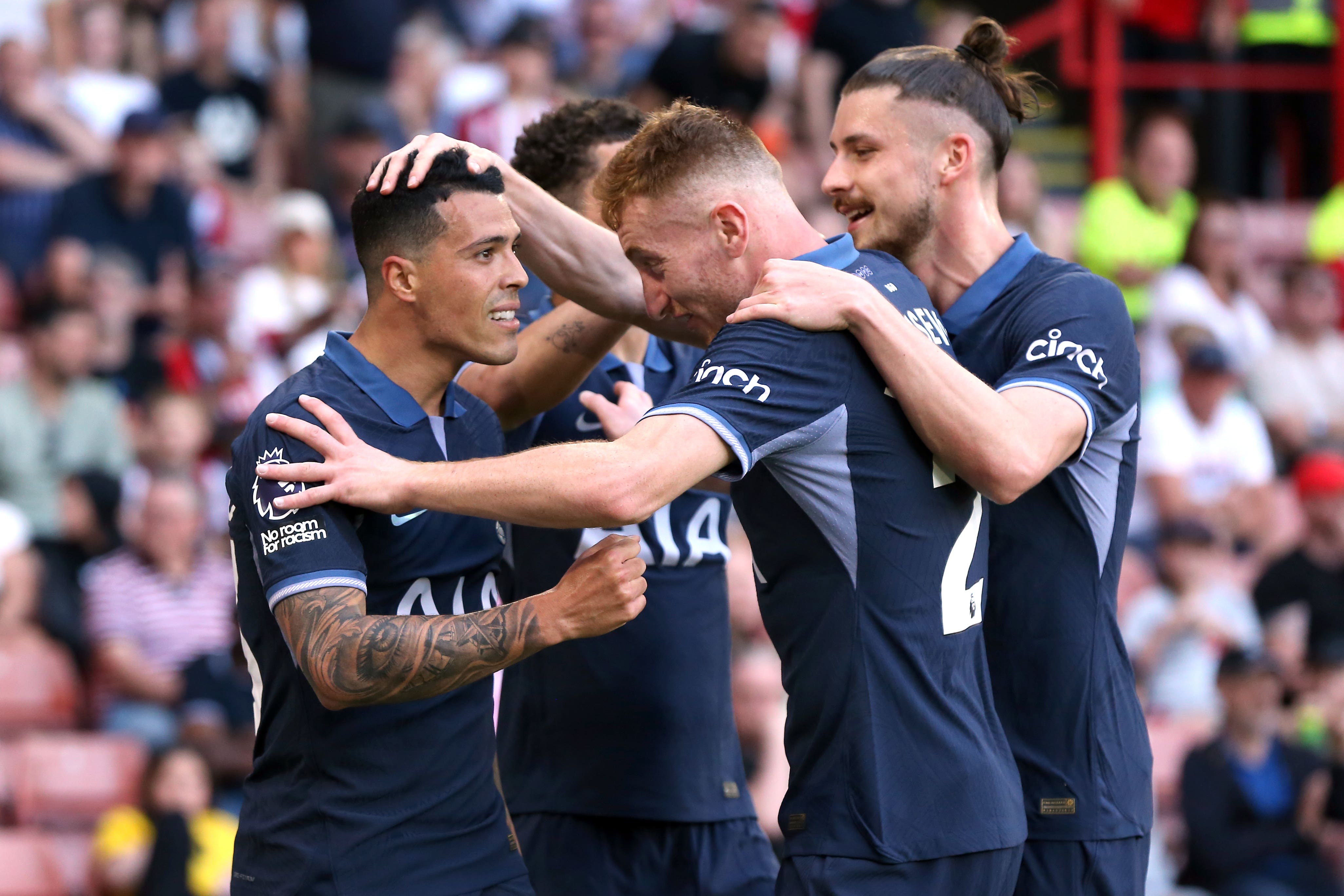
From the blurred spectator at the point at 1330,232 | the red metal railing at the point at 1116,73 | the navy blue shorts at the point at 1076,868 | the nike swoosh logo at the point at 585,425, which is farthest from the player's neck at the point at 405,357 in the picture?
the blurred spectator at the point at 1330,232

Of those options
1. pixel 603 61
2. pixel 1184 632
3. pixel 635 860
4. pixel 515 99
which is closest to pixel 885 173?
pixel 635 860

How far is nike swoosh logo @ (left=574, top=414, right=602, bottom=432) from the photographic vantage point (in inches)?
178

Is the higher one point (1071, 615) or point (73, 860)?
point (1071, 615)

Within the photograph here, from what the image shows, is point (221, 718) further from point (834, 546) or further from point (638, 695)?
point (834, 546)

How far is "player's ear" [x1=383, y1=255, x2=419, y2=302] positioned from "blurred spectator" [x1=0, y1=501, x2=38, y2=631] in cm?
497

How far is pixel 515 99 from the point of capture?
11.0m

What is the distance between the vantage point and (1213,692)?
8.67 metres

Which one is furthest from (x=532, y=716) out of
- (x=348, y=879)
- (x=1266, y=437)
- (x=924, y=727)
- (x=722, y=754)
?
(x=1266, y=437)

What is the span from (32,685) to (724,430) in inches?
222

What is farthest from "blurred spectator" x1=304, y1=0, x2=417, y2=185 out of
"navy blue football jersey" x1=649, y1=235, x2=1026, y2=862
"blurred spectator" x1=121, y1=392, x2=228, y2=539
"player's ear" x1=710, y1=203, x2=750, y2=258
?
"navy blue football jersey" x1=649, y1=235, x2=1026, y2=862

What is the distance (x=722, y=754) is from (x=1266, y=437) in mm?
7110

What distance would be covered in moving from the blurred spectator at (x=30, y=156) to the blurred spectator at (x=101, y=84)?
298 mm

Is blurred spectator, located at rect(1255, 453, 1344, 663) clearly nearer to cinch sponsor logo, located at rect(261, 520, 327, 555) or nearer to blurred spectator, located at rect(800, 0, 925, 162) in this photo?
blurred spectator, located at rect(800, 0, 925, 162)

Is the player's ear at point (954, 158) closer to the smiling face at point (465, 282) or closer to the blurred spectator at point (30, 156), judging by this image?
the smiling face at point (465, 282)
